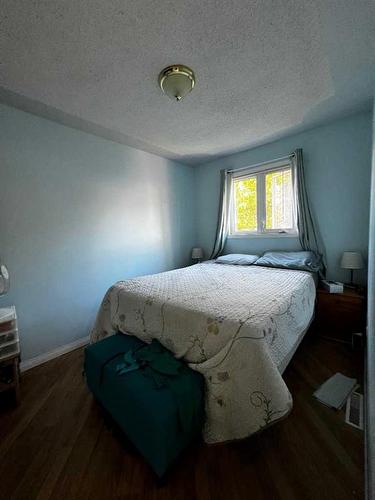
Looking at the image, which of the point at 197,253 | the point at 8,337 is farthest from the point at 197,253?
the point at 8,337

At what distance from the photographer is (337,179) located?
243 centimetres

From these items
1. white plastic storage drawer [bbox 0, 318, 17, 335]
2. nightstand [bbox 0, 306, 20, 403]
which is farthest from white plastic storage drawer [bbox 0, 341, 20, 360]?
white plastic storage drawer [bbox 0, 318, 17, 335]

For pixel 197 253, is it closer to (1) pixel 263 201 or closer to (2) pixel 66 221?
(1) pixel 263 201

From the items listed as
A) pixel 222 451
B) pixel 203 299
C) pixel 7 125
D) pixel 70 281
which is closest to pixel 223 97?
pixel 203 299

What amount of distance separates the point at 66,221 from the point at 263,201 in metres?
2.71

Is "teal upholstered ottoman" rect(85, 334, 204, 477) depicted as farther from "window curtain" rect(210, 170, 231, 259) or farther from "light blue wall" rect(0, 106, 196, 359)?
"window curtain" rect(210, 170, 231, 259)

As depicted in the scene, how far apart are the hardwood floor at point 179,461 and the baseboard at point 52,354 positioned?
49 centimetres

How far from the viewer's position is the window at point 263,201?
2.87 m

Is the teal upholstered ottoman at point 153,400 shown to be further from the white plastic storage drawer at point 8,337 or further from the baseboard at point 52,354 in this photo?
the baseboard at point 52,354

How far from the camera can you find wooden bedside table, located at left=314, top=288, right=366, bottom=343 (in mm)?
2037

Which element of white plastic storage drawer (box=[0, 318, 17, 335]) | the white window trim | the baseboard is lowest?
the baseboard

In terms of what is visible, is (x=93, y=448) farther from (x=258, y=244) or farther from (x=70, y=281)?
(x=258, y=244)

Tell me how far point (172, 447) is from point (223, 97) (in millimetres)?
2543

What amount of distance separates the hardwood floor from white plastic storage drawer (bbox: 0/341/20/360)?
0.40 meters
